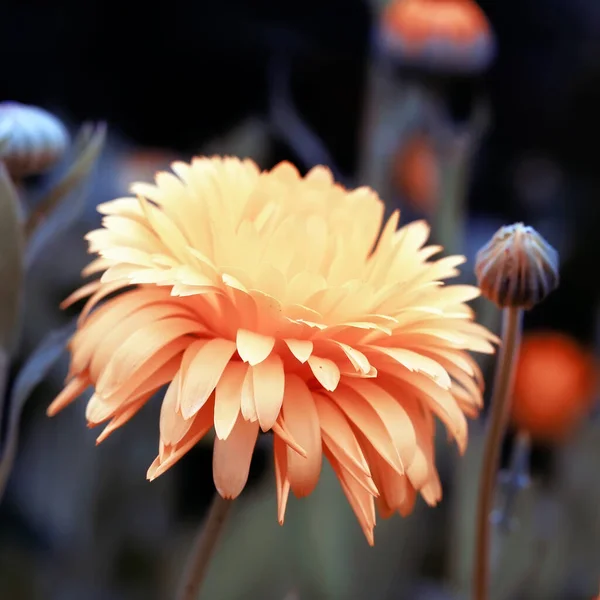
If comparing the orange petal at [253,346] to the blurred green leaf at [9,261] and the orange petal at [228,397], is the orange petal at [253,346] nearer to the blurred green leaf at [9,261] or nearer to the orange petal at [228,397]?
the orange petal at [228,397]

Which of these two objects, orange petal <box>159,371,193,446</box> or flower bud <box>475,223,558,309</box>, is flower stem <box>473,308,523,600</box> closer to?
flower bud <box>475,223,558,309</box>

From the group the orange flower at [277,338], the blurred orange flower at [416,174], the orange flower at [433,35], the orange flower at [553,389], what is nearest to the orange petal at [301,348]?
the orange flower at [277,338]

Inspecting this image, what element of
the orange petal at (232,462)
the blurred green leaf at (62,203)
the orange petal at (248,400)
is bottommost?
the orange petal at (232,462)

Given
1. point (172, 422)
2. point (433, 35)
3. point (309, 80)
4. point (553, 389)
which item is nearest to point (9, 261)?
point (172, 422)

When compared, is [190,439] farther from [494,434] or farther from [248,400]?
[494,434]

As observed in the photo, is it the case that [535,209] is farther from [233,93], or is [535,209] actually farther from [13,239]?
[13,239]

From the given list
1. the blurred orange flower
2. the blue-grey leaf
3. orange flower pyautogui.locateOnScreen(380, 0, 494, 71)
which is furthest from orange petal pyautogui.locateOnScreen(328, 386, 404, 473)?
the blurred orange flower
